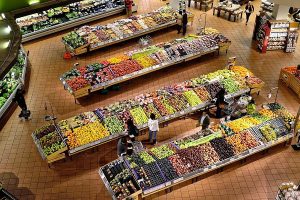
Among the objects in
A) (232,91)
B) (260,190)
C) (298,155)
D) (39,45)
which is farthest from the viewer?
Answer: (39,45)

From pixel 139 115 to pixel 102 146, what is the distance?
1634 millimetres

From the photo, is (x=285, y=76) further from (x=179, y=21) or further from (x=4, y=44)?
(x=4, y=44)

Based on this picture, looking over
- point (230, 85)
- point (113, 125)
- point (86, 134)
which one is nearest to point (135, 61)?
point (113, 125)

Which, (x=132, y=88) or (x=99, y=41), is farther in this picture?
(x=99, y=41)

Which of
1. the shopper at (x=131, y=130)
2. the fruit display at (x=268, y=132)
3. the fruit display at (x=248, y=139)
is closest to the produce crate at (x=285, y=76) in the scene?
the fruit display at (x=268, y=132)

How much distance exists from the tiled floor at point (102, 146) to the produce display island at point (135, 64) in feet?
1.99

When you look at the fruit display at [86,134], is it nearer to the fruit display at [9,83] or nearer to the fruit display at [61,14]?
the fruit display at [9,83]

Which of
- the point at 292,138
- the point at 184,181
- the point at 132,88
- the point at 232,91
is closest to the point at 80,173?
the point at 184,181

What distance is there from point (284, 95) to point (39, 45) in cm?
1153

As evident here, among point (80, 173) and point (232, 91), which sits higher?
point (232, 91)

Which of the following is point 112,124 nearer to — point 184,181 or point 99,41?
point 184,181

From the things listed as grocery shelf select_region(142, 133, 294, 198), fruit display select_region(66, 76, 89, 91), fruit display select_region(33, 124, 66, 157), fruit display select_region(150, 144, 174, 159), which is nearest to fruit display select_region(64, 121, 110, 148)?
fruit display select_region(33, 124, 66, 157)

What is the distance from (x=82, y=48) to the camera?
1675 cm

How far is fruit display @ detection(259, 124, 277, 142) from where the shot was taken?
11812 millimetres
